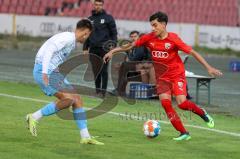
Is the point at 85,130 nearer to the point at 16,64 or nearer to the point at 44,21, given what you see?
the point at 16,64

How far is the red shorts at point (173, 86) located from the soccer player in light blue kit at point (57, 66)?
1.66m

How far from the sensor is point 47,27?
36938mm

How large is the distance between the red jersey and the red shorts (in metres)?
0.07

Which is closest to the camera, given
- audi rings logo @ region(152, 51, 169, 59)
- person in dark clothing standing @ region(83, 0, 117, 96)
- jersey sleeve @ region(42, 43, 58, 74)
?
jersey sleeve @ region(42, 43, 58, 74)

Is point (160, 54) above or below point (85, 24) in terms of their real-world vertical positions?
below

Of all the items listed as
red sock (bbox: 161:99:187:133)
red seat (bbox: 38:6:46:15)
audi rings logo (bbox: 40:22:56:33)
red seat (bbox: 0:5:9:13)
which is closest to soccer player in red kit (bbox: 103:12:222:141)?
red sock (bbox: 161:99:187:133)

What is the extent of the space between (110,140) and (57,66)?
4.72ft

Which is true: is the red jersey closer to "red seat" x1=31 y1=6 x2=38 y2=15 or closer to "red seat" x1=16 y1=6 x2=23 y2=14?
"red seat" x1=31 y1=6 x2=38 y2=15

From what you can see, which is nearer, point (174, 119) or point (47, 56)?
point (47, 56)

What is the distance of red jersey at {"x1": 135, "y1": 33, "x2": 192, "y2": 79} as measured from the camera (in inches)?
480

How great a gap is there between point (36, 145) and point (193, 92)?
9.78 metres

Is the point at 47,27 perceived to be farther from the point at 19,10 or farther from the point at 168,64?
the point at 168,64

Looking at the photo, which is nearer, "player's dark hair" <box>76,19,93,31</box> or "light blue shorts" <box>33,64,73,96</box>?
"player's dark hair" <box>76,19,93,31</box>

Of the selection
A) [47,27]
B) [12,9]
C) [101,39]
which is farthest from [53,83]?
[12,9]
